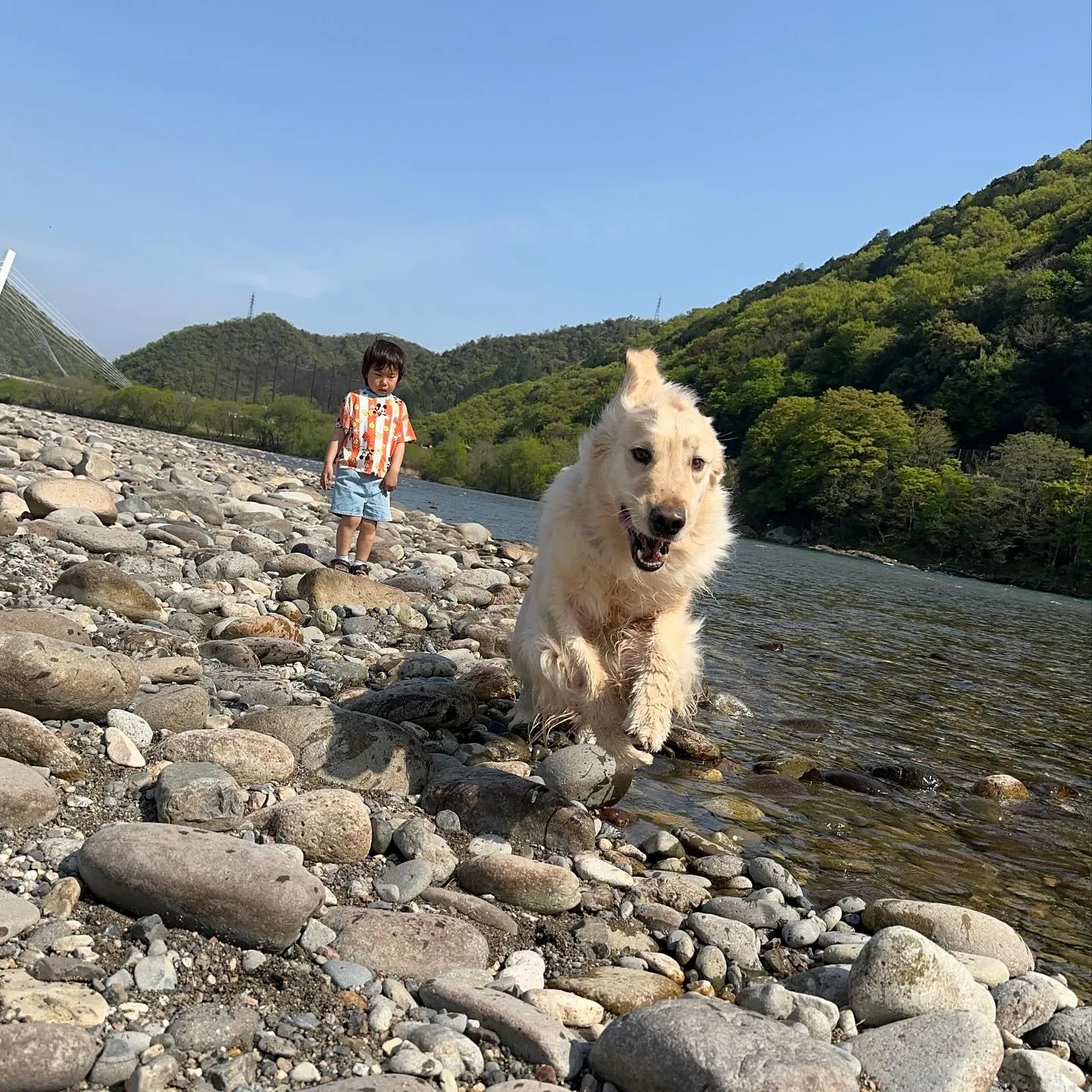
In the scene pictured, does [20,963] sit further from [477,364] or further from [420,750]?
[477,364]

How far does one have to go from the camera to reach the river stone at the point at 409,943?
2.69 meters

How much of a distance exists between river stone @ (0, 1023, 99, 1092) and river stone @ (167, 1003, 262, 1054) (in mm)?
206

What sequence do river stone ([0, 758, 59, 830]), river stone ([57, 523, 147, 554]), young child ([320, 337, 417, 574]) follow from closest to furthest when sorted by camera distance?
river stone ([0, 758, 59, 830])
river stone ([57, 523, 147, 554])
young child ([320, 337, 417, 574])

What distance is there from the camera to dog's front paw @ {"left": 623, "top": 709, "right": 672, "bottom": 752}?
3.97 m

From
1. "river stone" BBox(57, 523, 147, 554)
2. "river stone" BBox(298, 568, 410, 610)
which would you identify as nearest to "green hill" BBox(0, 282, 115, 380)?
"river stone" BBox(57, 523, 147, 554)

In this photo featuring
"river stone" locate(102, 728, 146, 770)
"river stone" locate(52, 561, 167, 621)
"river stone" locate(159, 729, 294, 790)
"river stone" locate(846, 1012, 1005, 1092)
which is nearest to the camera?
"river stone" locate(846, 1012, 1005, 1092)

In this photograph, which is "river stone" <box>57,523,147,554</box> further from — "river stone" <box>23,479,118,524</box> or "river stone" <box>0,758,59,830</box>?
"river stone" <box>0,758,59,830</box>

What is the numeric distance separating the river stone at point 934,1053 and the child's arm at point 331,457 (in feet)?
20.3

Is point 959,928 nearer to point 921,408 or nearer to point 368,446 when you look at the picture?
point 368,446

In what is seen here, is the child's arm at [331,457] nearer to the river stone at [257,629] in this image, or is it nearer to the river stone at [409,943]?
the river stone at [257,629]

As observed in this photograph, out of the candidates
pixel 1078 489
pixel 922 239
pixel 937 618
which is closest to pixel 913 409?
pixel 1078 489

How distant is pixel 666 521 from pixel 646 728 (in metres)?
0.92

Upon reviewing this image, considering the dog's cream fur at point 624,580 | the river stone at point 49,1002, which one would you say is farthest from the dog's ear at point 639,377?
the river stone at point 49,1002

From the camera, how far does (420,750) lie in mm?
4406
